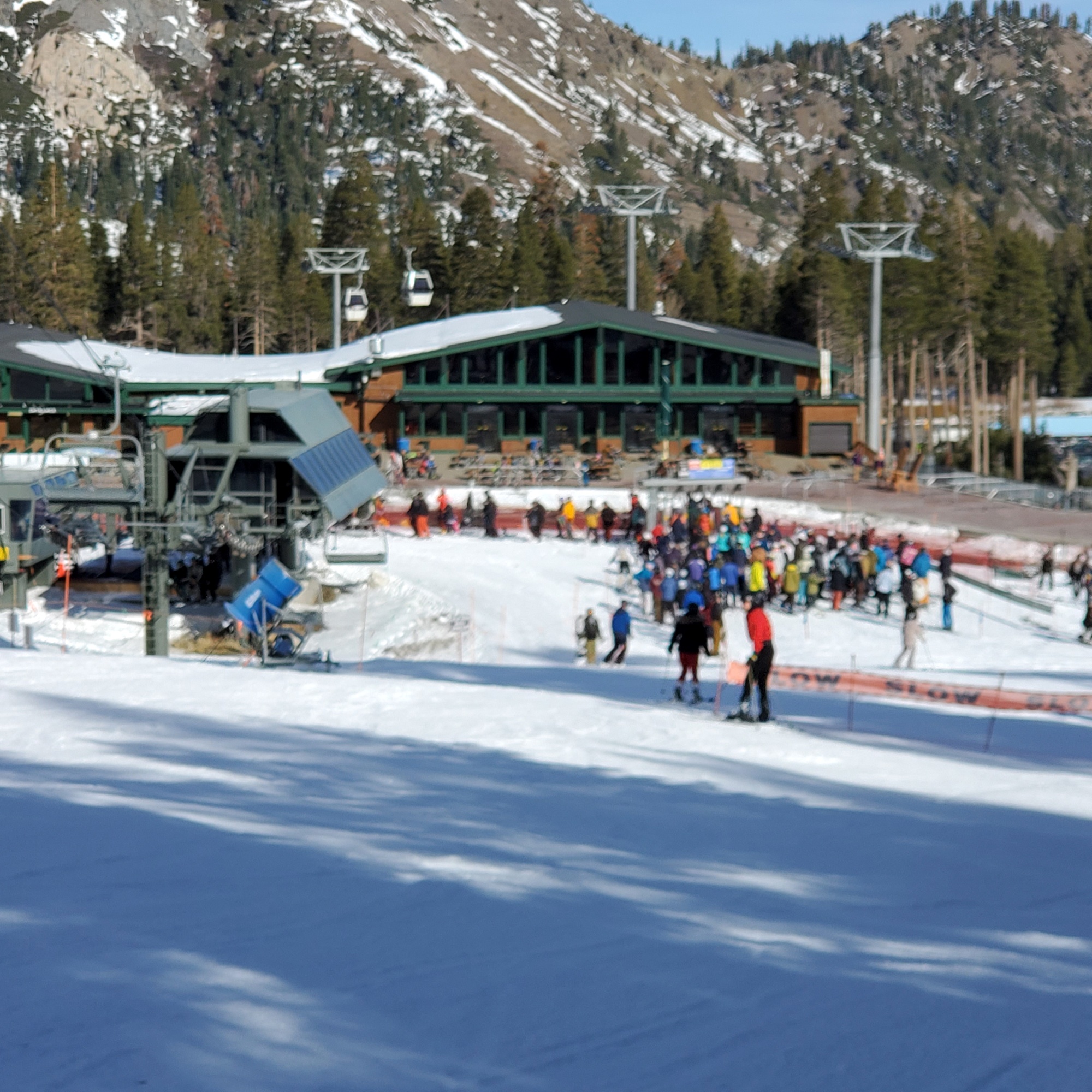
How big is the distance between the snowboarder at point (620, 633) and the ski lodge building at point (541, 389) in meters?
25.9

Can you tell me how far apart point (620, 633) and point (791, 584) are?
19.3ft

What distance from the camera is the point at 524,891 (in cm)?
760

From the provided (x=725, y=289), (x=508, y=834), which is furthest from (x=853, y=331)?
→ (x=508, y=834)

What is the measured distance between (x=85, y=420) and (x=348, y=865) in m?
38.9

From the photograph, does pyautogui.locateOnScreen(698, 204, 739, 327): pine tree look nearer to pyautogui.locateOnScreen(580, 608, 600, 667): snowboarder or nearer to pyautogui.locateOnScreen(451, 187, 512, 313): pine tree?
pyautogui.locateOnScreen(451, 187, 512, 313): pine tree

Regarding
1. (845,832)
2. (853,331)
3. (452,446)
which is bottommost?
(845,832)

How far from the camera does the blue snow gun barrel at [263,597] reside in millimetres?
19359

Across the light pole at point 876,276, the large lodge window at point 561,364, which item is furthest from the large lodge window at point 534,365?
the light pole at point 876,276

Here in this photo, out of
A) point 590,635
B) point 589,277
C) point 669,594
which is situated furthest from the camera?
point 589,277

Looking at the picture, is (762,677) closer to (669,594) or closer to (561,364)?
(669,594)

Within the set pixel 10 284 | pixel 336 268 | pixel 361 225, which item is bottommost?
pixel 336 268

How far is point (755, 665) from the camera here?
40.2 feet

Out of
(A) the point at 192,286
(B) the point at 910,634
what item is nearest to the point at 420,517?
(B) the point at 910,634

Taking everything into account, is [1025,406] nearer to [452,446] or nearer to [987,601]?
[452,446]
